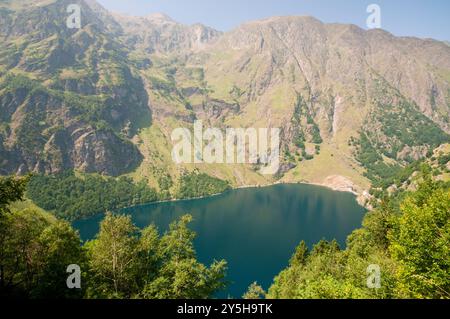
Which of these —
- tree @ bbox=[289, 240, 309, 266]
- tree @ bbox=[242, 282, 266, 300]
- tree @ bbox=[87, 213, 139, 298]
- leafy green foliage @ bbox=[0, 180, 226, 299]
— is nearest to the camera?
leafy green foliage @ bbox=[0, 180, 226, 299]

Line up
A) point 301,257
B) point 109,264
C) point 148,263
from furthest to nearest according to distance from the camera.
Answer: point 301,257
point 148,263
point 109,264

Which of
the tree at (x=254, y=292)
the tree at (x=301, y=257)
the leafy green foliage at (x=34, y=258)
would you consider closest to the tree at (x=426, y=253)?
the tree at (x=254, y=292)

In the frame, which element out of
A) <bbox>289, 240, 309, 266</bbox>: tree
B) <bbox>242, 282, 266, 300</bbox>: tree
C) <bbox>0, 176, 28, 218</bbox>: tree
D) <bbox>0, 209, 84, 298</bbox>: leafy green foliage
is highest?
<bbox>0, 176, 28, 218</bbox>: tree

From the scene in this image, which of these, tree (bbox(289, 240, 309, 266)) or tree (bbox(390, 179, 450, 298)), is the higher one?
tree (bbox(390, 179, 450, 298))

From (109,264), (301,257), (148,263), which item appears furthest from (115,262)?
(301,257)

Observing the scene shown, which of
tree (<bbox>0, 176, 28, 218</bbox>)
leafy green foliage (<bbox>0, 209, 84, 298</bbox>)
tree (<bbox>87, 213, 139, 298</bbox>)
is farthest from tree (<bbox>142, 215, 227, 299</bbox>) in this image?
tree (<bbox>0, 176, 28, 218</bbox>)

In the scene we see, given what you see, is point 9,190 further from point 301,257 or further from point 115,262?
point 301,257

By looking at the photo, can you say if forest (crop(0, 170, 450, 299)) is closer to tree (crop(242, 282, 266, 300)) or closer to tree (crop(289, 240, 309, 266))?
tree (crop(242, 282, 266, 300))

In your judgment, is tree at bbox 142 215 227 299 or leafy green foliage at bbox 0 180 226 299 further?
leafy green foliage at bbox 0 180 226 299
